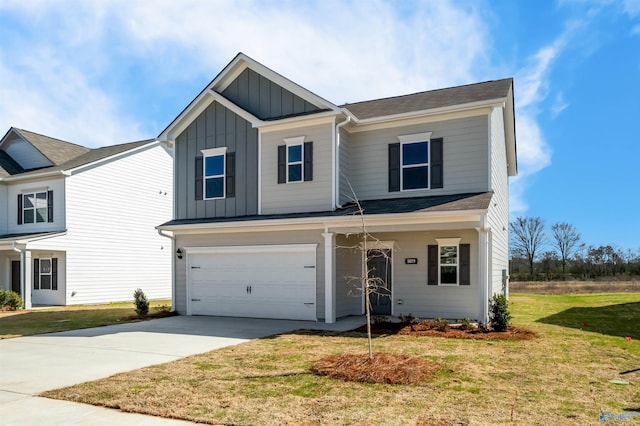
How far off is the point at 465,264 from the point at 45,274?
59.3 feet

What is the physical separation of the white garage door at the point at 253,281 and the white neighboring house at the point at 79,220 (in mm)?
8370

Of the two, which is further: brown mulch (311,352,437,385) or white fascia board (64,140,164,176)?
white fascia board (64,140,164,176)

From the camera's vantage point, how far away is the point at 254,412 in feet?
18.2

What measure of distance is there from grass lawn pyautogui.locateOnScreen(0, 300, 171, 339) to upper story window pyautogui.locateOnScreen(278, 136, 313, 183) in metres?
6.18

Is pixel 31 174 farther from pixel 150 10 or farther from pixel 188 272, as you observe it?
pixel 150 10

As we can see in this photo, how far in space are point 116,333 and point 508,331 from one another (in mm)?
9327

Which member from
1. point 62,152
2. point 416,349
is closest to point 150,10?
point 416,349

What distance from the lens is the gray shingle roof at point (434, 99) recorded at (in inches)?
548

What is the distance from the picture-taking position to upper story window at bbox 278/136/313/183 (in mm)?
14359

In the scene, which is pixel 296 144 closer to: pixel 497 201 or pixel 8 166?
pixel 497 201

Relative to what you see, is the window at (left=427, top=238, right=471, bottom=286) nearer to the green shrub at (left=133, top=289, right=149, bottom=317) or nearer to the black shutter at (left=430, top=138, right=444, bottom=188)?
the black shutter at (left=430, top=138, right=444, bottom=188)

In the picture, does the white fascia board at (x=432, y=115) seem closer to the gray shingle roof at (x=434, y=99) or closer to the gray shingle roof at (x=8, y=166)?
the gray shingle roof at (x=434, y=99)

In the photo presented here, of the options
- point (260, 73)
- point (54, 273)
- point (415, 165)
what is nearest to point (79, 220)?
point (54, 273)

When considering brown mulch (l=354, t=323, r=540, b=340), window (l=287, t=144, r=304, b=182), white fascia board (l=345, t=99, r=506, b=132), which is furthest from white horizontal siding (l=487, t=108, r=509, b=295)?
window (l=287, t=144, r=304, b=182)
